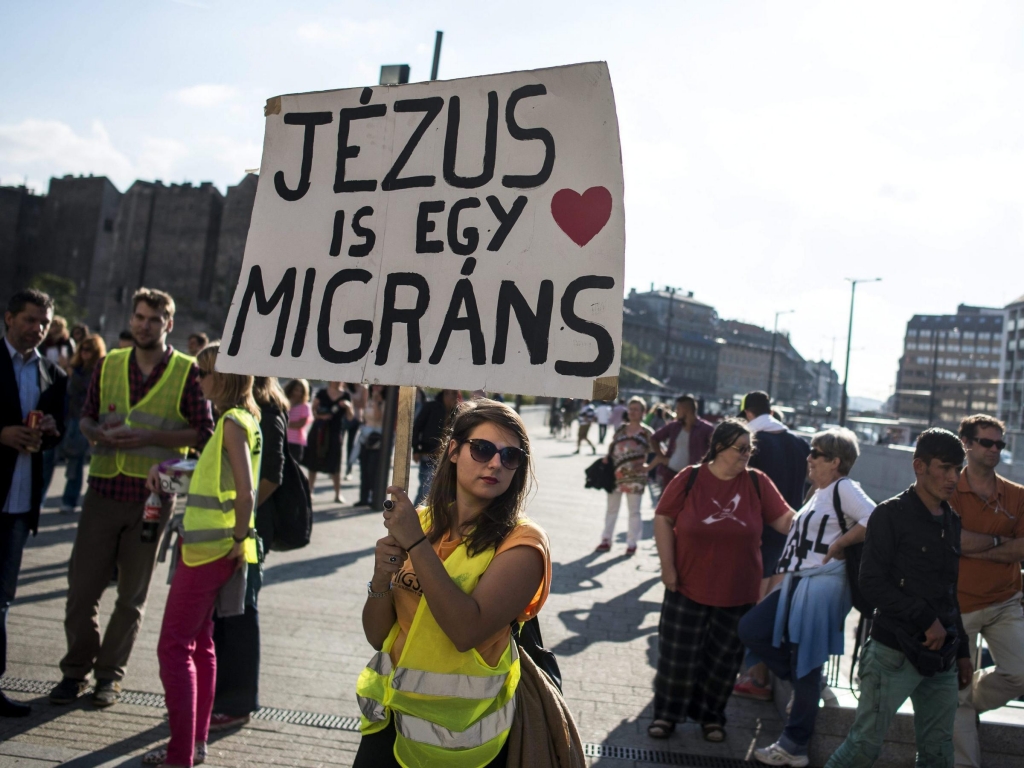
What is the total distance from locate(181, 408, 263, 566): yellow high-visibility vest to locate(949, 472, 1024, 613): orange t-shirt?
136 inches

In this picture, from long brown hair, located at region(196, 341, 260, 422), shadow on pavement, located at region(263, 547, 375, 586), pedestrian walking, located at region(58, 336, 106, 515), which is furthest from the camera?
pedestrian walking, located at region(58, 336, 106, 515)

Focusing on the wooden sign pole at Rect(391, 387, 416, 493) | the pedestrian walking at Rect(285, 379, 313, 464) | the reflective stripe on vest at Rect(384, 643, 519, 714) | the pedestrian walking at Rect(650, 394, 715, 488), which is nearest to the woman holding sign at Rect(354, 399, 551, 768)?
the reflective stripe on vest at Rect(384, 643, 519, 714)

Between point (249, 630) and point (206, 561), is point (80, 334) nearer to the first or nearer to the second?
point (249, 630)

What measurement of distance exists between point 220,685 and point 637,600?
169 inches

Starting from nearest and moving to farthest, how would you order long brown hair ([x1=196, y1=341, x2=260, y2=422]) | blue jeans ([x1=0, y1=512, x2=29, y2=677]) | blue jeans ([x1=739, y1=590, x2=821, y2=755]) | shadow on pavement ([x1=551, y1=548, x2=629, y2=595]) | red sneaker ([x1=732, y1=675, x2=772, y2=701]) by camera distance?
long brown hair ([x1=196, y1=341, x2=260, y2=422]) < blue jeans ([x1=0, y1=512, x2=29, y2=677]) < blue jeans ([x1=739, y1=590, x2=821, y2=755]) < red sneaker ([x1=732, y1=675, x2=772, y2=701]) < shadow on pavement ([x1=551, y1=548, x2=629, y2=595])

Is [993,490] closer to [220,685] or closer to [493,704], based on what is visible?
[493,704]

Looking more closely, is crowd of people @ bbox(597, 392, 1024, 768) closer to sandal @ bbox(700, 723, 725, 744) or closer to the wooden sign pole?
sandal @ bbox(700, 723, 725, 744)

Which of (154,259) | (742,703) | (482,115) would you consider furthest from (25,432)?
(154,259)

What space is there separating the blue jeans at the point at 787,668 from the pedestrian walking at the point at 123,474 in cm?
299

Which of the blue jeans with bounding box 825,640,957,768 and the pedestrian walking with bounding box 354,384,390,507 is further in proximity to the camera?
the pedestrian walking with bounding box 354,384,390,507

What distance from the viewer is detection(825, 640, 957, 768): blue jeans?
3.70m

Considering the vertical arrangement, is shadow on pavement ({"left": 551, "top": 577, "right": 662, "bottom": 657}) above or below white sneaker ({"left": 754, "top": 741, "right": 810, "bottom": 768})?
above

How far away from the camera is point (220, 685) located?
14.7ft

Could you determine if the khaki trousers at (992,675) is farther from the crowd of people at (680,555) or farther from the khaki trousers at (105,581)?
the khaki trousers at (105,581)
